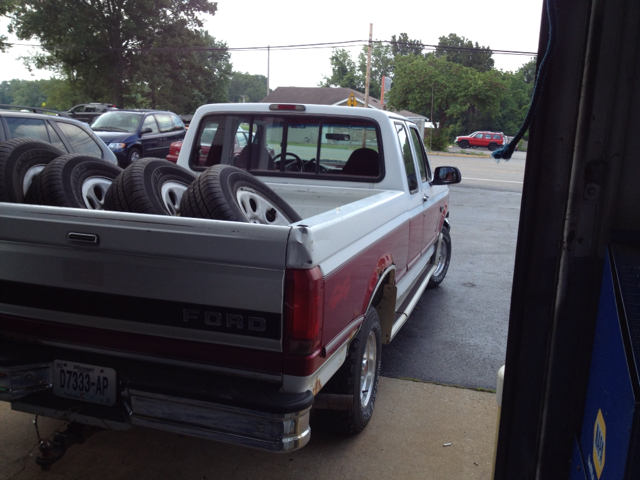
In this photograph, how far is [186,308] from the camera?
2.41 meters

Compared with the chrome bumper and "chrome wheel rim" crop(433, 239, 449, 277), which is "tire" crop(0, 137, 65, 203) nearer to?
the chrome bumper

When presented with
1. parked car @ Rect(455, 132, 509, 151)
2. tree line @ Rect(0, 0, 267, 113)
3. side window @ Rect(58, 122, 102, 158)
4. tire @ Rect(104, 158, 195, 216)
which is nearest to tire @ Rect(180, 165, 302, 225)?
tire @ Rect(104, 158, 195, 216)

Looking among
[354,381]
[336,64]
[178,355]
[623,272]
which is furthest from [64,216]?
[336,64]

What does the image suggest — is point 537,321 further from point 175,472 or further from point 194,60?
point 194,60

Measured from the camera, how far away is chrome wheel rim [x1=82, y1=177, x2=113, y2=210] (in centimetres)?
321

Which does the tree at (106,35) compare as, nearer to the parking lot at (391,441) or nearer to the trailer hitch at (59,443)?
the parking lot at (391,441)

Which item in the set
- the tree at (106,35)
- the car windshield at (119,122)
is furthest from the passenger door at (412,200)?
the tree at (106,35)

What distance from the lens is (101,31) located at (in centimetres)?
3997

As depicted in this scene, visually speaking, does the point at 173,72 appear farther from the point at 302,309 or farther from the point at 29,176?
the point at 302,309

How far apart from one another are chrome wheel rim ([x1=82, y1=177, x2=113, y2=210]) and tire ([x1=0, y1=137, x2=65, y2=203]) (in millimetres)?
355

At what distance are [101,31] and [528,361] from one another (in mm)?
44506

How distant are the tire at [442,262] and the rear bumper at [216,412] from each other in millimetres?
4394

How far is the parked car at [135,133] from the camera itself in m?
15.3

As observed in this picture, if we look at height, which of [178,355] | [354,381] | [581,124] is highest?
[581,124]
